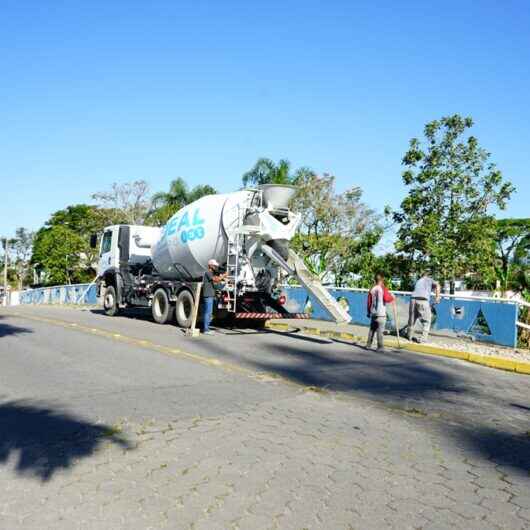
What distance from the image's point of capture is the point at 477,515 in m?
3.84

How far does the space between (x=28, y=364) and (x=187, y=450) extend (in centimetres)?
485

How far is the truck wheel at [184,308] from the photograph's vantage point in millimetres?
14812

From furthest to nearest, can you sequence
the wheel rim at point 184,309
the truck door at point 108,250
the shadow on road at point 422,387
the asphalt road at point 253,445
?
the truck door at point 108,250, the wheel rim at point 184,309, the shadow on road at point 422,387, the asphalt road at point 253,445

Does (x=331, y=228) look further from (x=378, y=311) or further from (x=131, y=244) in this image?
(x=378, y=311)

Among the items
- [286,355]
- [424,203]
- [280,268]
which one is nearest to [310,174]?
[424,203]

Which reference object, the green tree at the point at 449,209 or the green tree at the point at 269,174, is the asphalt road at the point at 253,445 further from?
the green tree at the point at 269,174

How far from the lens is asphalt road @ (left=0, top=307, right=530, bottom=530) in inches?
150

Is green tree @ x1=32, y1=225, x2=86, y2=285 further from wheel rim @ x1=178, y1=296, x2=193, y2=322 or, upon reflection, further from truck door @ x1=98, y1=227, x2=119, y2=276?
wheel rim @ x1=178, y1=296, x2=193, y2=322

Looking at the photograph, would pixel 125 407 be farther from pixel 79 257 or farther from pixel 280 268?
pixel 79 257

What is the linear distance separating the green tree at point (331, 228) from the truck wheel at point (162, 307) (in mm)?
13117

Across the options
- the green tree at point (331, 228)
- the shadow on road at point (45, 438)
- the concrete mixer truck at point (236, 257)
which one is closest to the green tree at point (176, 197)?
the green tree at point (331, 228)

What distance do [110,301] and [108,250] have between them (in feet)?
5.71

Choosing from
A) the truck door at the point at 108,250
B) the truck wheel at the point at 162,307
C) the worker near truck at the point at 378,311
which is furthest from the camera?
the truck door at the point at 108,250

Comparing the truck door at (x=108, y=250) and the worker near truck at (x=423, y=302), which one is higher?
the truck door at (x=108, y=250)
